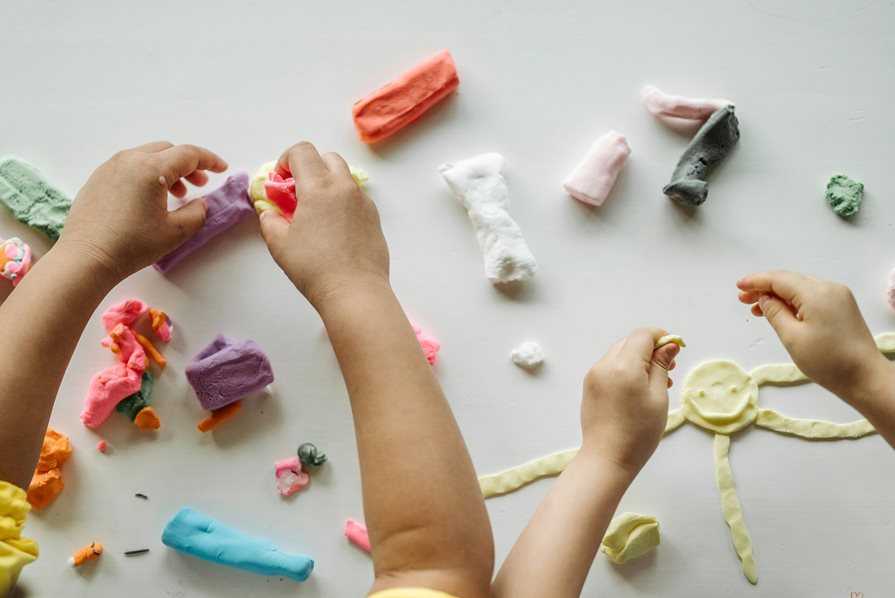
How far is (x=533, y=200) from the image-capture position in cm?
88

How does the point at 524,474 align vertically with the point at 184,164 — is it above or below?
below

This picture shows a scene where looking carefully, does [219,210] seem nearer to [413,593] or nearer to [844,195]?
[413,593]

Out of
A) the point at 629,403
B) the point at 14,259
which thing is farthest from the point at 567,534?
the point at 14,259

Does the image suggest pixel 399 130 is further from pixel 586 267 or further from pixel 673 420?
pixel 673 420

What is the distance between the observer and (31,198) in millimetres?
868

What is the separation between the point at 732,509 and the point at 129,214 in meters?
0.64

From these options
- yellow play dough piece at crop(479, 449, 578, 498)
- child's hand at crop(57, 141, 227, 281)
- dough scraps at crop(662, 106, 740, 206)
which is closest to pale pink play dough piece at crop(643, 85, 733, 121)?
dough scraps at crop(662, 106, 740, 206)

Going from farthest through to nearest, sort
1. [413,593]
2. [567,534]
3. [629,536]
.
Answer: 1. [629,536]
2. [567,534]
3. [413,593]

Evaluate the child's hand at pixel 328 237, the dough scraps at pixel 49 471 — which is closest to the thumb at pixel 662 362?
the child's hand at pixel 328 237

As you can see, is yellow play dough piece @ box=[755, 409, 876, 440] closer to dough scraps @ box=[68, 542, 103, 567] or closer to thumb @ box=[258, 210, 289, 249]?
thumb @ box=[258, 210, 289, 249]

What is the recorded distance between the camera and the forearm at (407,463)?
608 mm

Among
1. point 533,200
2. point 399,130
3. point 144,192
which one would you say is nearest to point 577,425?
point 533,200

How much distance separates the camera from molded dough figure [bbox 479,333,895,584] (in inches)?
32.6

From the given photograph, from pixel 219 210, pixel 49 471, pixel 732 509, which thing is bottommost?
pixel 732 509
